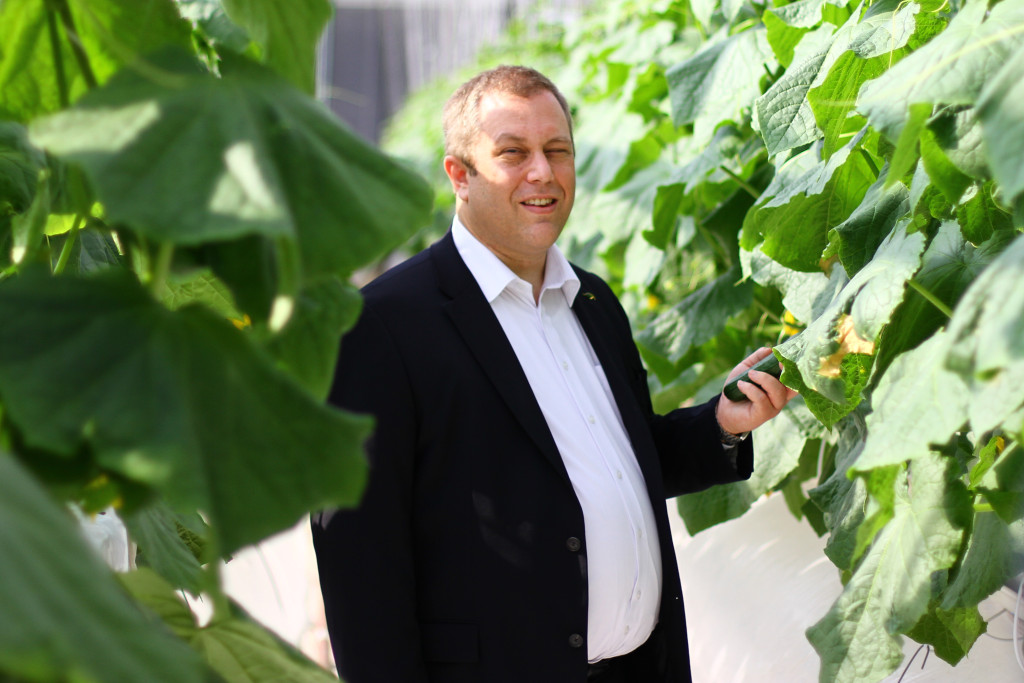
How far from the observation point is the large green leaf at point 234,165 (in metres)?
0.41

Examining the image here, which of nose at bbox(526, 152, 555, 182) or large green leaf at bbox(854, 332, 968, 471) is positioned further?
nose at bbox(526, 152, 555, 182)

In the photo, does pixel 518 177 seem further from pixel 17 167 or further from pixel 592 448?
pixel 17 167

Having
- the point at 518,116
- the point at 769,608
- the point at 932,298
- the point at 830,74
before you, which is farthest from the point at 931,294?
the point at 769,608

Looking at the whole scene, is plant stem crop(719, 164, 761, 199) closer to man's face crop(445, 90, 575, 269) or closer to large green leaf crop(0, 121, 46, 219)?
man's face crop(445, 90, 575, 269)

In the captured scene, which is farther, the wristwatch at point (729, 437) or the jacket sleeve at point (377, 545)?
the wristwatch at point (729, 437)

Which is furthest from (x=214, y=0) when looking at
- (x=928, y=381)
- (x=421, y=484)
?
(x=421, y=484)

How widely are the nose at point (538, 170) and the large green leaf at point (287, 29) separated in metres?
1.15

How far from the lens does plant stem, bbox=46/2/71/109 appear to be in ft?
1.76

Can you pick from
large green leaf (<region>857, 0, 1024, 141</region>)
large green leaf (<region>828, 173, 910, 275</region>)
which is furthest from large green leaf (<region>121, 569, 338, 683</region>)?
large green leaf (<region>828, 173, 910, 275</region>)

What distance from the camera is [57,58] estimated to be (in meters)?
0.54

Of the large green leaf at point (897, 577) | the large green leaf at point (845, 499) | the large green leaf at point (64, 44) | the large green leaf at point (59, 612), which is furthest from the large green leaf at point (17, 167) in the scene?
the large green leaf at point (845, 499)

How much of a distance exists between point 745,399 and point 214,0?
120cm

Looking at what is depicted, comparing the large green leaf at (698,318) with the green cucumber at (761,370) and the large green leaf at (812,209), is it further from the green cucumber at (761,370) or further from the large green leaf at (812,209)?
the large green leaf at (812,209)

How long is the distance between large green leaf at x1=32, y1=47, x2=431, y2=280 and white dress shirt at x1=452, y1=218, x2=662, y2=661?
1092 mm
